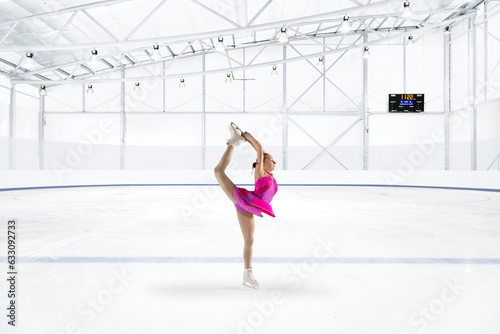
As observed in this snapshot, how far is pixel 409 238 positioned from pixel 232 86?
15.9 m

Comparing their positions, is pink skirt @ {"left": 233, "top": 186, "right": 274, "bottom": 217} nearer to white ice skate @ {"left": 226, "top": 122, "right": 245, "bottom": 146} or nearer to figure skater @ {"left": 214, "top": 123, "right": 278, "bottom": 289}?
figure skater @ {"left": 214, "top": 123, "right": 278, "bottom": 289}

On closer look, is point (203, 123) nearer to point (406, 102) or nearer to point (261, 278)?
point (406, 102)

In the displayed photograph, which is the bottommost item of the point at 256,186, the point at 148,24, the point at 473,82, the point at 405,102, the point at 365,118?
the point at 256,186

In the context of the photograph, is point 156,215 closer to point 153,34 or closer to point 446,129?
point 153,34

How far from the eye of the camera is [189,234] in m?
4.88

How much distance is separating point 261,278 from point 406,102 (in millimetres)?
18404

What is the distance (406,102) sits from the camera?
1845 cm

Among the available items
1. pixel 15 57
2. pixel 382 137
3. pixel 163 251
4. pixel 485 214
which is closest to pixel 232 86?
pixel 382 137

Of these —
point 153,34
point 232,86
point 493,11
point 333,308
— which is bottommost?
point 333,308

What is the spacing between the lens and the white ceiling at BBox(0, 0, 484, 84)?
9969 mm

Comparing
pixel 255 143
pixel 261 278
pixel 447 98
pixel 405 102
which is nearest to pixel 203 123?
pixel 405 102

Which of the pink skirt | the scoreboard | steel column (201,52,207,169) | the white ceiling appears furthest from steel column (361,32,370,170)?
the pink skirt

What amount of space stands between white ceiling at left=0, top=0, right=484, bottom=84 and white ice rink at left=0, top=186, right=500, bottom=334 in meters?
6.58

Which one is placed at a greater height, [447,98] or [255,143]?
[447,98]
